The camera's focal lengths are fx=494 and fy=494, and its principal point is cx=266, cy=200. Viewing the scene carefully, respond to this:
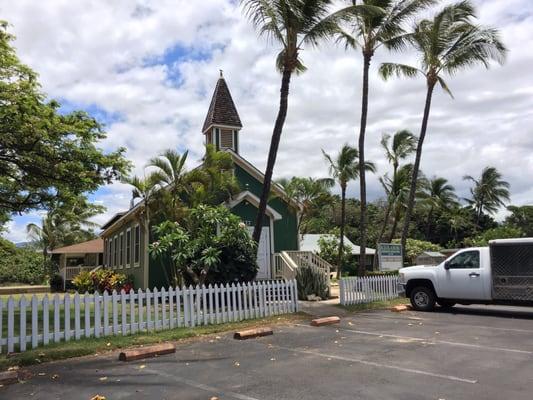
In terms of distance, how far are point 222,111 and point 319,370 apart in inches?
702

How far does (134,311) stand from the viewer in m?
10.5

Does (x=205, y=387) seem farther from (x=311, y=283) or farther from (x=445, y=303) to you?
(x=311, y=283)

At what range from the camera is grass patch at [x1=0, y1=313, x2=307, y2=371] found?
7.84 meters

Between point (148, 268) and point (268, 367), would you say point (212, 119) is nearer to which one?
point (148, 268)

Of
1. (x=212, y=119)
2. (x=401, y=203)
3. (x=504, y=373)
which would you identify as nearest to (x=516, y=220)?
(x=401, y=203)

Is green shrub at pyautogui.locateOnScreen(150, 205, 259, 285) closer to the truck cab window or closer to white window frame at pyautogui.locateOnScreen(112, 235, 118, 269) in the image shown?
the truck cab window

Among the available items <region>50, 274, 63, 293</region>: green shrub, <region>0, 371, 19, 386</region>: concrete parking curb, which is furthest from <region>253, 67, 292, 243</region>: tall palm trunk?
<region>50, 274, 63, 293</region>: green shrub

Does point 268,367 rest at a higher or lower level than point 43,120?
lower

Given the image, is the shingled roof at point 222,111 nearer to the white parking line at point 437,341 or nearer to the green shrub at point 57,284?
the white parking line at point 437,341

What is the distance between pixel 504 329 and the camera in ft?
36.8

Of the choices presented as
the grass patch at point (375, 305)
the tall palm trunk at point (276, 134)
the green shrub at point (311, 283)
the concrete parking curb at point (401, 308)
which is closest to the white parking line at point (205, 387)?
the tall palm trunk at point (276, 134)

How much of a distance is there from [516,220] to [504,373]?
66629 mm

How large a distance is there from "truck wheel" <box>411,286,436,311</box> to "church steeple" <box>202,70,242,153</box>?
11.1 metres

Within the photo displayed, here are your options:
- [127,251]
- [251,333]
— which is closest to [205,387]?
[251,333]
